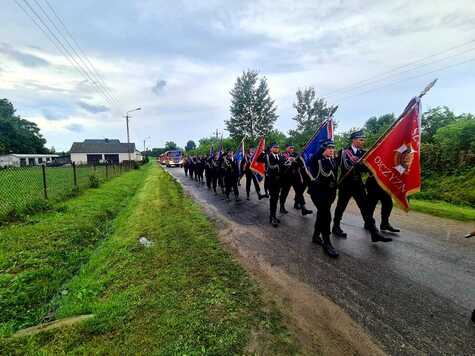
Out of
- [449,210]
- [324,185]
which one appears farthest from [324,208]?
[449,210]

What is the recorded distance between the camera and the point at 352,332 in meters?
2.30

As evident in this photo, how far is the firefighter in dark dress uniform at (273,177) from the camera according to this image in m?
6.08

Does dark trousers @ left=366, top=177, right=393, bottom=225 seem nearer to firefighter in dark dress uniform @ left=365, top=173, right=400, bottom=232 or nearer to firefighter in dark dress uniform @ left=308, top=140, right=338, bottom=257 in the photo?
firefighter in dark dress uniform @ left=365, top=173, right=400, bottom=232

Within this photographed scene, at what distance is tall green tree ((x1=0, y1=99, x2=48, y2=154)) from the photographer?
205 ft

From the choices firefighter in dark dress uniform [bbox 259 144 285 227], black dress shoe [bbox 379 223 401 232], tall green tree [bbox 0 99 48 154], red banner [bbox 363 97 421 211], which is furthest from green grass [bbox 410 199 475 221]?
tall green tree [bbox 0 99 48 154]

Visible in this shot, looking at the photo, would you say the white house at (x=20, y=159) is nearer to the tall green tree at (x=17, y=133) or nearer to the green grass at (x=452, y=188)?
the tall green tree at (x=17, y=133)

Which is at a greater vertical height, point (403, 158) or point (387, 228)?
point (403, 158)

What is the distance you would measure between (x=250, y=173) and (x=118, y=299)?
7630 mm

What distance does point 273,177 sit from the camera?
6309 millimetres

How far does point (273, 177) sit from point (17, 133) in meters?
84.3

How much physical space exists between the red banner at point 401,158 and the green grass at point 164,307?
3.04 metres

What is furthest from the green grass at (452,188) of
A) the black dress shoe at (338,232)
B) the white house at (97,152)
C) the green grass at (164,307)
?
the white house at (97,152)

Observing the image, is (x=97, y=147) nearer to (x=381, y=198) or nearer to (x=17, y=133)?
(x=17, y=133)

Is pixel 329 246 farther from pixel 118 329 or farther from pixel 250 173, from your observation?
pixel 250 173
